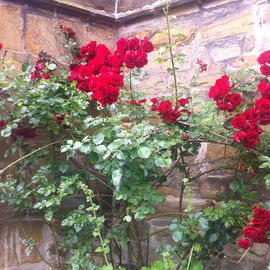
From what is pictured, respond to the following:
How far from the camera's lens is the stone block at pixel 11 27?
2.34 meters

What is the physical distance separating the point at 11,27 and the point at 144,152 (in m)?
1.38

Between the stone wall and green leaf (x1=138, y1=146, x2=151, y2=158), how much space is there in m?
0.82

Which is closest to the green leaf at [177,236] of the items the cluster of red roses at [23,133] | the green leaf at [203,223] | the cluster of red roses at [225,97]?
the green leaf at [203,223]

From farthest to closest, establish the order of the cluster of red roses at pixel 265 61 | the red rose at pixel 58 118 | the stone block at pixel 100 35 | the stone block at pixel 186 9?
the stone block at pixel 100 35
the stone block at pixel 186 9
the red rose at pixel 58 118
the cluster of red roses at pixel 265 61

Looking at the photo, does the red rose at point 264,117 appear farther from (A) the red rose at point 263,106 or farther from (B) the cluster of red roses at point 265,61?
(B) the cluster of red roses at point 265,61

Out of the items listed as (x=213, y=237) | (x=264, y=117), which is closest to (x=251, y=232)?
(x=213, y=237)

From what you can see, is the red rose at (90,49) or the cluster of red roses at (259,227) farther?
the red rose at (90,49)

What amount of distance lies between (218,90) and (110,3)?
4.89 ft

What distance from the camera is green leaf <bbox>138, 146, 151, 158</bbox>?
1.52 metres

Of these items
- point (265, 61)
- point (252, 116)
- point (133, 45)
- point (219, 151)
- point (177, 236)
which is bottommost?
point (177, 236)

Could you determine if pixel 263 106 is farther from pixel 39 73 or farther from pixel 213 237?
pixel 39 73

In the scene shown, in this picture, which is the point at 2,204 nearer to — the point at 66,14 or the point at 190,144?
the point at 190,144

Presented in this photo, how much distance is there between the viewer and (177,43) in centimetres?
261

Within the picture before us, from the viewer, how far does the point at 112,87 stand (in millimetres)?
1595
